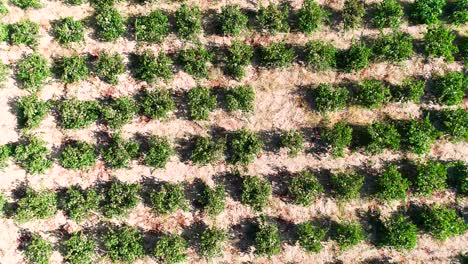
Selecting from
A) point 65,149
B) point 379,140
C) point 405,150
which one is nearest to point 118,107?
point 65,149

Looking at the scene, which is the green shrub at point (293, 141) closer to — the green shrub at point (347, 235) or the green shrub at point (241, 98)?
the green shrub at point (241, 98)

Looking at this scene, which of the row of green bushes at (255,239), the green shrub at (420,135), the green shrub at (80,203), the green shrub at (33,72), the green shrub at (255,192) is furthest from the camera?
the green shrub at (420,135)

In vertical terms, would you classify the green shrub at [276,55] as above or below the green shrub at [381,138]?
above

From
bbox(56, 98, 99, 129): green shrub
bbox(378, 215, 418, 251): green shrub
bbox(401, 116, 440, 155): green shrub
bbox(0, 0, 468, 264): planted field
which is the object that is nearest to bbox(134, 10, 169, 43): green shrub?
bbox(0, 0, 468, 264): planted field

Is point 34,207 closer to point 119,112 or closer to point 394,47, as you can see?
point 119,112

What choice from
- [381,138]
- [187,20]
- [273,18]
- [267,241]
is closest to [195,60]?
[187,20]

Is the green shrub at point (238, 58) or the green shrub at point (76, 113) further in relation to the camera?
the green shrub at point (238, 58)

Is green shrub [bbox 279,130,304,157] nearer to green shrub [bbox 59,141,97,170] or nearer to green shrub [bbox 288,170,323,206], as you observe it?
green shrub [bbox 288,170,323,206]

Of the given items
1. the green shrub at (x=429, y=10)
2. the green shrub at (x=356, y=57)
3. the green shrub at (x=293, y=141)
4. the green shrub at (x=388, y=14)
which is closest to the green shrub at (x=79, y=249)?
the green shrub at (x=293, y=141)
